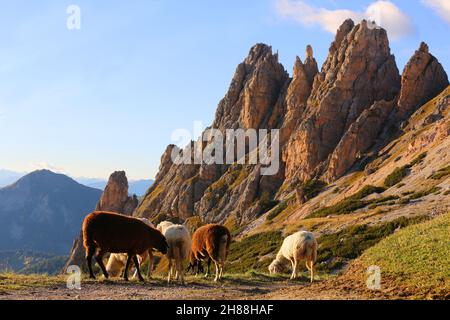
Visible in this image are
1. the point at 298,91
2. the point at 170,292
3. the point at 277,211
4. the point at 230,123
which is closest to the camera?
the point at 170,292

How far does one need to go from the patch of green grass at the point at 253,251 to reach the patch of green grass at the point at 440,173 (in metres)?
26.7

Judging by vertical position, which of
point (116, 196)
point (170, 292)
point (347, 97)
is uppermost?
point (347, 97)

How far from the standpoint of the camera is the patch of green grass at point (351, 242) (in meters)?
54.3

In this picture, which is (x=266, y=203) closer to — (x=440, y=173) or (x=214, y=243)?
(x=440, y=173)

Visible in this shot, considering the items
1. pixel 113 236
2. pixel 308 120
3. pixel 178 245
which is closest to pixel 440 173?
pixel 308 120

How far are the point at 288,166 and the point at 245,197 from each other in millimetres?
15347

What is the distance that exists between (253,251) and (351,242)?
28.7m

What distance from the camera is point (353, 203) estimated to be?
89.2 m

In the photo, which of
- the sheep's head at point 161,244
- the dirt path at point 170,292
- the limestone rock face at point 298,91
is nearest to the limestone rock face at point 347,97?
the limestone rock face at point 298,91

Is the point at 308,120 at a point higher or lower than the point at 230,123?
lower

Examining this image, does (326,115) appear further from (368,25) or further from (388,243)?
(388,243)

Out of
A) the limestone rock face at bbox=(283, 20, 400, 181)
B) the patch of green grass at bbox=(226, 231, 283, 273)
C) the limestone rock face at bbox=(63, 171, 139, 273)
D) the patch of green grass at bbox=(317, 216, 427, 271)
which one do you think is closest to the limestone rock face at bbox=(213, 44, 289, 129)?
the limestone rock face at bbox=(283, 20, 400, 181)

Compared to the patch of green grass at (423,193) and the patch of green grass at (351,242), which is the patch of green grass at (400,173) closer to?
the patch of green grass at (423,193)

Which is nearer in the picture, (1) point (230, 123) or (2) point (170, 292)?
(2) point (170, 292)
